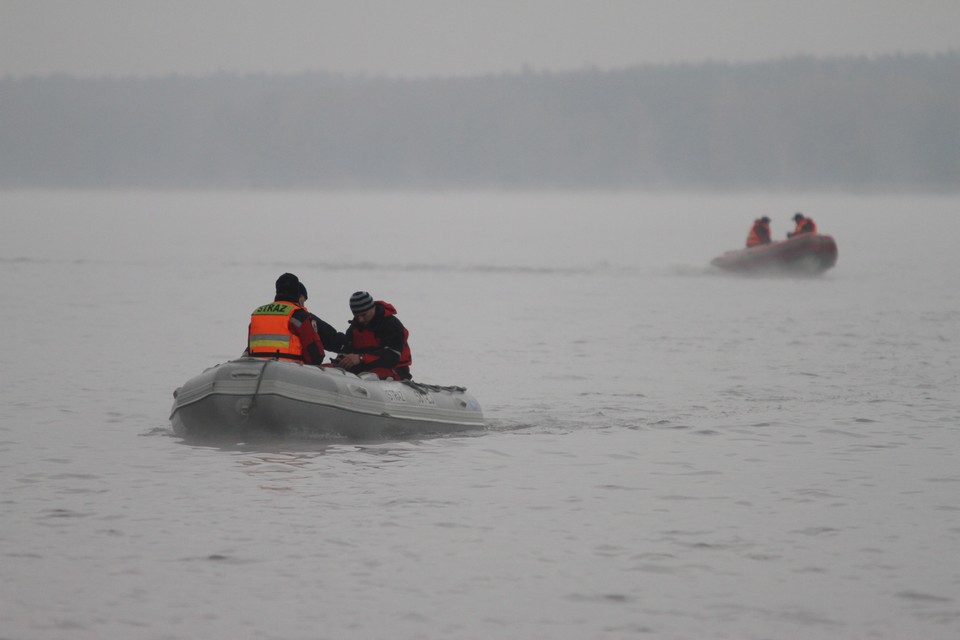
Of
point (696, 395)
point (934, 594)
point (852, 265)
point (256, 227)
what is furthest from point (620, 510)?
point (256, 227)

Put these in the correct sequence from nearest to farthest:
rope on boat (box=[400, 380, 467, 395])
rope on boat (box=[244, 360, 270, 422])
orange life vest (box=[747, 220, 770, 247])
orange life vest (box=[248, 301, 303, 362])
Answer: rope on boat (box=[244, 360, 270, 422]) → orange life vest (box=[248, 301, 303, 362]) → rope on boat (box=[400, 380, 467, 395]) → orange life vest (box=[747, 220, 770, 247])

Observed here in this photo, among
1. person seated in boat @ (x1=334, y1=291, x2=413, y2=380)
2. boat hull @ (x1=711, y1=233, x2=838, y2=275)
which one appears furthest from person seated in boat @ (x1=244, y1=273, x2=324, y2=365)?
boat hull @ (x1=711, y1=233, x2=838, y2=275)

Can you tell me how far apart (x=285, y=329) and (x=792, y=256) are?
87.9 ft

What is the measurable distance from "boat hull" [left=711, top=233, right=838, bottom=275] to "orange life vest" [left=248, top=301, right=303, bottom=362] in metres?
26.3

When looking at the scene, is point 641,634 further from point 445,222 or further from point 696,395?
point 445,222

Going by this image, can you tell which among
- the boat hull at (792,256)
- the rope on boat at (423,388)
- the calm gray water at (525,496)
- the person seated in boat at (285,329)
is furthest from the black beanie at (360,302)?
the boat hull at (792,256)

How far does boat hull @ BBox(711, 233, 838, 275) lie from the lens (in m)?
37.6

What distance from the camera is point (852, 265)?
50.0 metres

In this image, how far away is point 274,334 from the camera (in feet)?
42.2

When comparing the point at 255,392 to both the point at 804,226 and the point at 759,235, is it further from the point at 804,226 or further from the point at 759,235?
the point at 804,226

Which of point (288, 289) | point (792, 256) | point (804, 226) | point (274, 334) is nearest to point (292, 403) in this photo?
point (274, 334)

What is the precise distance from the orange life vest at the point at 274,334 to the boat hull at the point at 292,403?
0.72 feet

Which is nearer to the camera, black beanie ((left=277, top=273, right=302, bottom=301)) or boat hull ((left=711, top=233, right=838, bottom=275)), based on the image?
black beanie ((left=277, top=273, right=302, bottom=301))

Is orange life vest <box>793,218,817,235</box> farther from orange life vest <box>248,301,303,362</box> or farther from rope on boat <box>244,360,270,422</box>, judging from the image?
rope on boat <box>244,360,270,422</box>
